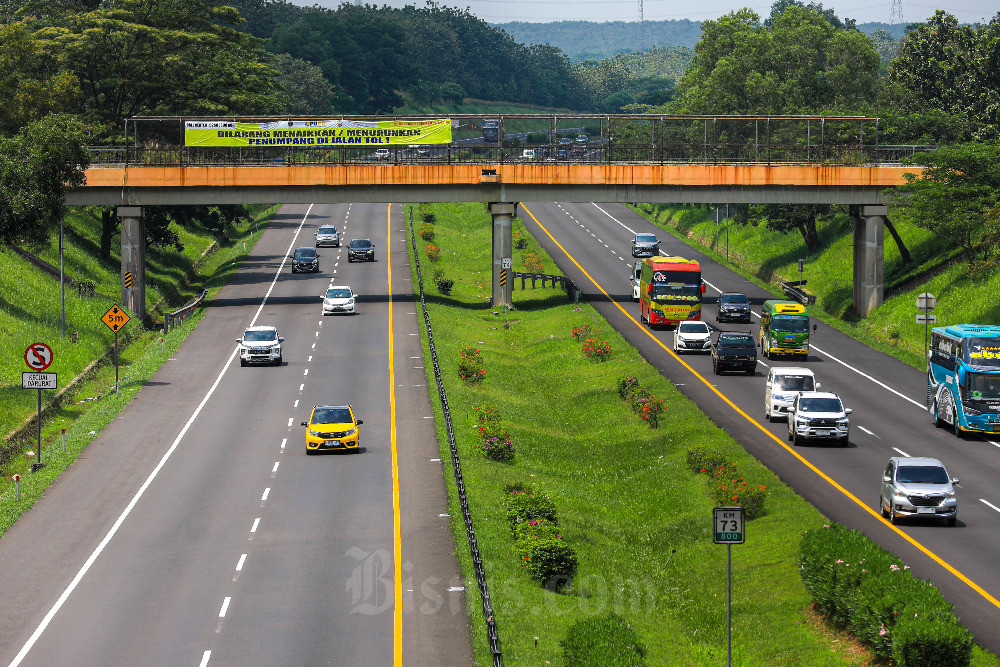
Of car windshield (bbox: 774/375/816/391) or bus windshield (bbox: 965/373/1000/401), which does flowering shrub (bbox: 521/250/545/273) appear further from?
bus windshield (bbox: 965/373/1000/401)

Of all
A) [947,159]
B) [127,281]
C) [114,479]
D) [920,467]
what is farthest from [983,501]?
[127,281]

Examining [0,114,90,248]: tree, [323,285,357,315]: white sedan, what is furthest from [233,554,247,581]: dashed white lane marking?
[323,285,357,315]: white sedan

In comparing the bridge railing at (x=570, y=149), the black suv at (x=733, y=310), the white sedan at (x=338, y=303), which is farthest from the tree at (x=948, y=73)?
the white sedan at (x=338, y=303)

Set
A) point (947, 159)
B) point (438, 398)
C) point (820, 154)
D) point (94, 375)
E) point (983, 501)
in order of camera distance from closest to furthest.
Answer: point (983, 501)
point (438, 398)
point (94, 375)
point (947, 159)
point (820, 154)

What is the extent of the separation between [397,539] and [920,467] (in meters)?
14.6

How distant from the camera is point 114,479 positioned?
40781 mm

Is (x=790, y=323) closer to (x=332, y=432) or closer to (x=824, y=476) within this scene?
(x=824, y=476)

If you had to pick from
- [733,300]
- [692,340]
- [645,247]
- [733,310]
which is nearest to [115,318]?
[692,340]

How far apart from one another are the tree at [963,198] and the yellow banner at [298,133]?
30.0 meters

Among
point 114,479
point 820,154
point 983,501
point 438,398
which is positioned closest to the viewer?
point 983,501

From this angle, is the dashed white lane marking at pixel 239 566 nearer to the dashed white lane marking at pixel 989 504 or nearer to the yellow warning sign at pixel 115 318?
the dashed white lane marking at pixel 989 504

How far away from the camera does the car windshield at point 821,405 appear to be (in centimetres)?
4516

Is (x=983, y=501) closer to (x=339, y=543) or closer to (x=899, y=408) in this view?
(x=899, y=408)

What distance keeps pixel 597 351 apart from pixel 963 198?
23678 mm
